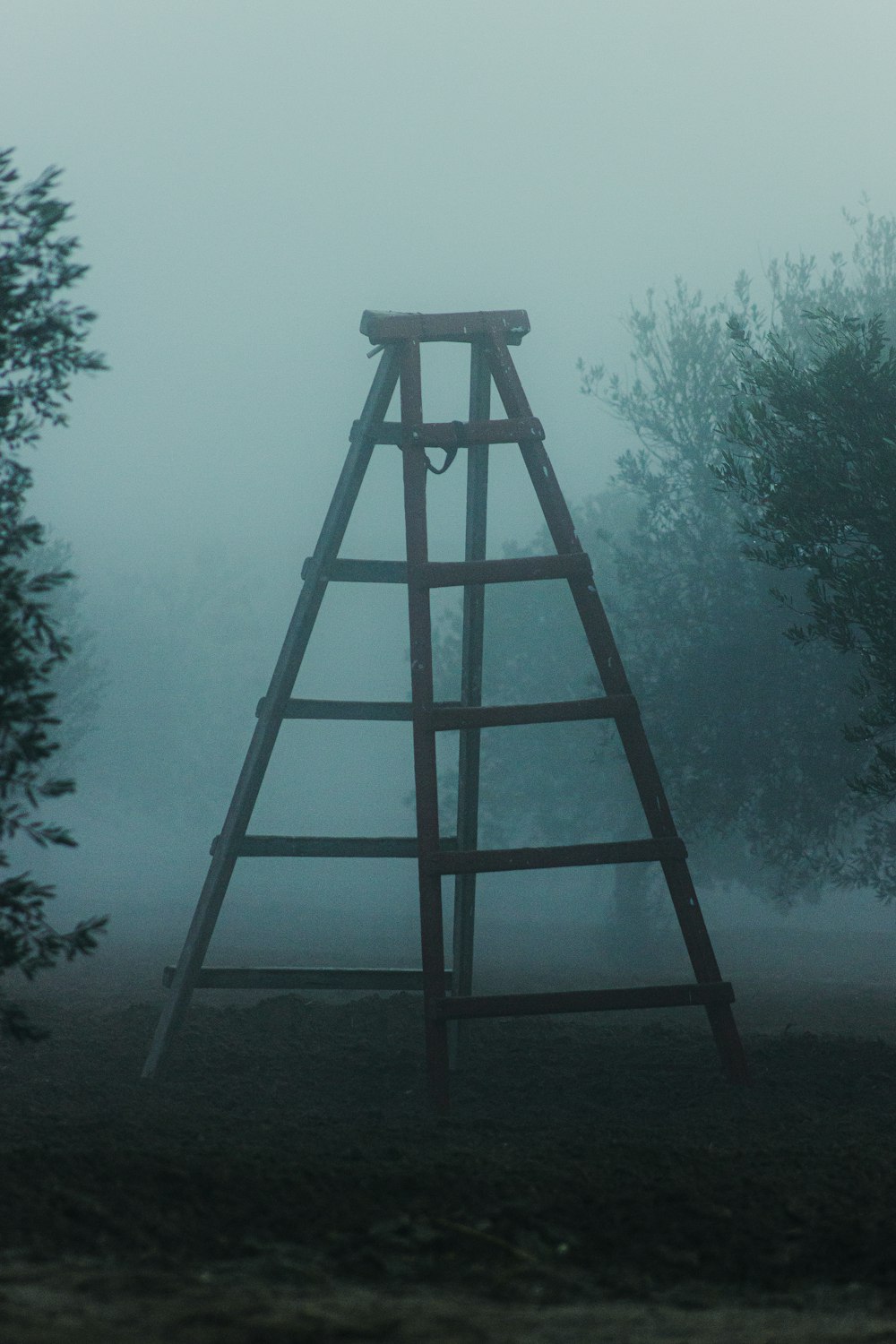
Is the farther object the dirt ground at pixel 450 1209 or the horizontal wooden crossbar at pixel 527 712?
the horizontal wooden crossbar at pixel 527 712

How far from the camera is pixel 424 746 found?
6.59m

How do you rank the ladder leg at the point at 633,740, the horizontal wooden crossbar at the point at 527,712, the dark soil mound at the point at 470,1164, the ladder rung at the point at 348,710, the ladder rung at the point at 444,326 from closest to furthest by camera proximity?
1. the dark soil mound at the point at 470,1164
2. the horizontal wooden crossbar at the point at 527,712
3. the ladder leg at the point at 633,740
4. the ladder rung at the point at 444,326
5. the ladder rung at the point at 348,710

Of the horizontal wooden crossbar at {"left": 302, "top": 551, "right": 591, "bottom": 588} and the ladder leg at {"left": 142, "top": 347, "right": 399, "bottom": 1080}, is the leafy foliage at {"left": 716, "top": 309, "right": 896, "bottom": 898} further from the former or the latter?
the ladder leg at {"left": 142, "top": 347, "right": 399, "bottom": 1080}

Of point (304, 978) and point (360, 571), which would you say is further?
point (360, 571)

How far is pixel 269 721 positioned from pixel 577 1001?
97.1 inches

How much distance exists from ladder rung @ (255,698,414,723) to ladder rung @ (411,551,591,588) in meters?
1.07

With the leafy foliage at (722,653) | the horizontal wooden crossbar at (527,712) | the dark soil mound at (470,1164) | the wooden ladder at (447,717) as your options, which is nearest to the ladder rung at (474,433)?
the wooden ladder at (447,717)

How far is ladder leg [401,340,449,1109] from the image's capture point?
20.5 feet

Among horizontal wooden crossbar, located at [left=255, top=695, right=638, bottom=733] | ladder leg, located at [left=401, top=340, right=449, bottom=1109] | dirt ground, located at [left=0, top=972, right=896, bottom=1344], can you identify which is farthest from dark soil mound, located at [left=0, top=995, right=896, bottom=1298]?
horizontal wooden crossbar, located at [left=255, top=695, right=638, bottom=733]

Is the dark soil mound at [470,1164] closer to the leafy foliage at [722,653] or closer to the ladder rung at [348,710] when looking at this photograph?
the ladder rung at [348,710]

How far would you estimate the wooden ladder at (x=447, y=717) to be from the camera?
251 inches

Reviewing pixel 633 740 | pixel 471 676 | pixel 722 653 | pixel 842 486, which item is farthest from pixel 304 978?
pixel 722 653

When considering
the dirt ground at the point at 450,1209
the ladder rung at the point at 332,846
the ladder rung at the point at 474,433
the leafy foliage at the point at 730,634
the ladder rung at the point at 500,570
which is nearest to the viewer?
the dirt ground at the point at 450,1209

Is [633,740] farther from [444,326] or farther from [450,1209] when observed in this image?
[450,1209]
